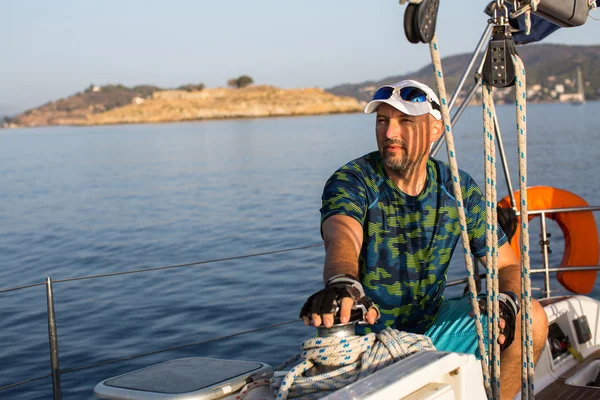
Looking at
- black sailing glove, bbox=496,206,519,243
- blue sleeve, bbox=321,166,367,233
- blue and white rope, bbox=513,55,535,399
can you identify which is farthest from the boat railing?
blue and white rope, bbox=513,55,535,399

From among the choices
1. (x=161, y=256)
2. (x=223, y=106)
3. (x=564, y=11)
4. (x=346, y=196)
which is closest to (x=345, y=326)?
(x=346, y=196)

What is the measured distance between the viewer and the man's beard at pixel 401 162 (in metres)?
2.97

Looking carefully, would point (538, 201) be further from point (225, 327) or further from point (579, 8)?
point (225, 327)

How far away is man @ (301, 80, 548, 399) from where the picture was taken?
2.96 metres

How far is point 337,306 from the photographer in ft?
7.22

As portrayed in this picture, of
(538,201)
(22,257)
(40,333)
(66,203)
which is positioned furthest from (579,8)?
(66,203)

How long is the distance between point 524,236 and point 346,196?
66 cm

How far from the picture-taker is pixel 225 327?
→ 8.98 meters

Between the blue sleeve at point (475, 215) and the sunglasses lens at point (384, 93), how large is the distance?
1.61 ft

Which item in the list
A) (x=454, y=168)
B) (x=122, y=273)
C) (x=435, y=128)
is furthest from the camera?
(x=122, y=273)

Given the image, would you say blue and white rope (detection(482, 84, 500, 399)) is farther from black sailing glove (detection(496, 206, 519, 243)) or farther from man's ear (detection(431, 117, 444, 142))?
black sailing glove (detection(496, 206, 519, 243))

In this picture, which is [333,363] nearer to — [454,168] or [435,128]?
[454,168]

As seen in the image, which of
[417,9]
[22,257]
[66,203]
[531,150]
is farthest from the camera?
[531,150]

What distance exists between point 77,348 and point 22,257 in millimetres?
6398
